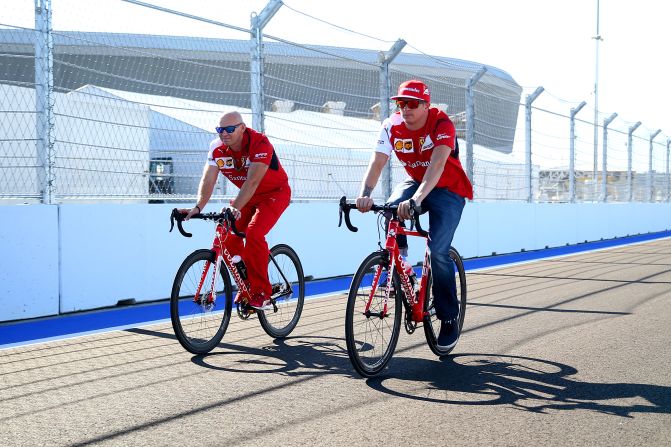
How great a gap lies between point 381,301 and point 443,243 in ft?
2.07

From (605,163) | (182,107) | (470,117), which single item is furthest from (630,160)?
(182,107)

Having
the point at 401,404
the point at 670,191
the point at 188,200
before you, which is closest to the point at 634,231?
the point at 670,191

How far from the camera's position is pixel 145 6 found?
812 cm

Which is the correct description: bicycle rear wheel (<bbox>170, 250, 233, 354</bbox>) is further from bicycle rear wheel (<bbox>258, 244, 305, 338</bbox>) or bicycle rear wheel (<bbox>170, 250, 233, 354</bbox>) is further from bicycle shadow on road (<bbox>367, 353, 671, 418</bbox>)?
bicycle shadow on road (<bbox>367, 353, 671, 418</bbox>)

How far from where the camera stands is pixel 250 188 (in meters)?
5.64

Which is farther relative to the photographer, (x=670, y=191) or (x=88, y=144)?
(x=670, y=191)

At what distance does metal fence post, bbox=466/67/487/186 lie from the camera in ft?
42.7

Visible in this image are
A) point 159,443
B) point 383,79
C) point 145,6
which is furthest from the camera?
point 383,79

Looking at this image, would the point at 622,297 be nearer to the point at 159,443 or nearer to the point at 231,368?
the point at 231,368

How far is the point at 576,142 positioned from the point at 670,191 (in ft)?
35.5

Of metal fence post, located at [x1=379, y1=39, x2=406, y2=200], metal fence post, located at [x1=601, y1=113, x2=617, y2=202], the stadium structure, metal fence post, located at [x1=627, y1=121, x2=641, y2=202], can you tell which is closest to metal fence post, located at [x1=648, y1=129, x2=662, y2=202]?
metal fence post, located at [x1=627, y1=121, x2=641, y2=202]

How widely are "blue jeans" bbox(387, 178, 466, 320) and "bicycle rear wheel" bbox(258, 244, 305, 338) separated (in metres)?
1.26

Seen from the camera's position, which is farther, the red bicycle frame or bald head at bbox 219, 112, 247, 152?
bald head at bbox 219, 112, 247, 152

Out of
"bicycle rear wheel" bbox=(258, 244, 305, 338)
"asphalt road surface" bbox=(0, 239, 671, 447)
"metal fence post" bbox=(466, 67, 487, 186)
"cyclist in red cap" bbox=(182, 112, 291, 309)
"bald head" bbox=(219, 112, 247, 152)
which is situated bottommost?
"asphalt road surface" bbox=(0, 239, 671, 447)
